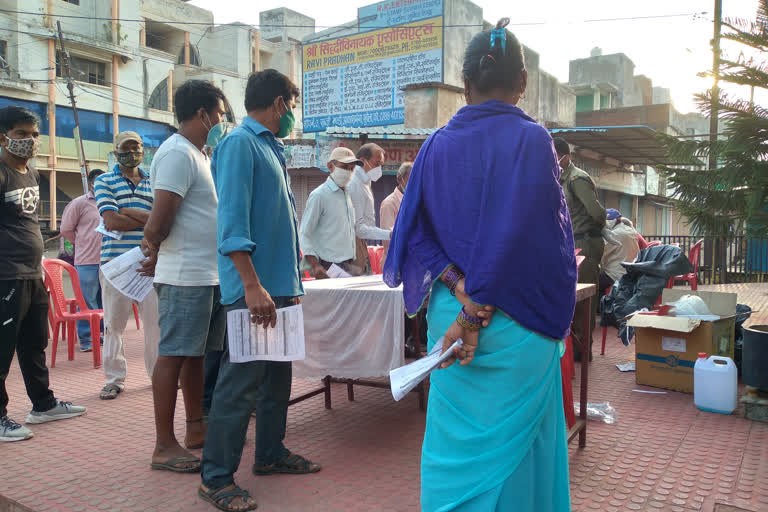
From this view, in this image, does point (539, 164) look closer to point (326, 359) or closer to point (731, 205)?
point (326, 359)

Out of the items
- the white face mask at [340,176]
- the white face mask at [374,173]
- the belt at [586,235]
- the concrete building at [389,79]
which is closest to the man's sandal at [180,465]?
the white face mask at [340,176]

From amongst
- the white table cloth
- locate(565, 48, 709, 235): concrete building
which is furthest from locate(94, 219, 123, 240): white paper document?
locate(565, 48, 709, 235): concrete building

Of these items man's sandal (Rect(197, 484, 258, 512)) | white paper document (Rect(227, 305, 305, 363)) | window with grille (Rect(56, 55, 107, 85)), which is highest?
window with grille (Rect(56, 55, 107, 85))

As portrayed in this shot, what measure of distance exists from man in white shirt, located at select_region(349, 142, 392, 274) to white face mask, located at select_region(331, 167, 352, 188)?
402 millimetres

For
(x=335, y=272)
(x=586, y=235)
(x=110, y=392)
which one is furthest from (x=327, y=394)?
(x=586, y=235)

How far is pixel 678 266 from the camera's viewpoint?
584 centimetres

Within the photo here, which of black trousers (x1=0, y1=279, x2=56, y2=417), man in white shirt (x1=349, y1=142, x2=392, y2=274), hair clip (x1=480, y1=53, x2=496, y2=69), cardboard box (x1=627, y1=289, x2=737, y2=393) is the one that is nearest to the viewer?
hair clip (x1=480, y1=53, x2=496, y2=69)

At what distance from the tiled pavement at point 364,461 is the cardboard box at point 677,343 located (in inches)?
8.2

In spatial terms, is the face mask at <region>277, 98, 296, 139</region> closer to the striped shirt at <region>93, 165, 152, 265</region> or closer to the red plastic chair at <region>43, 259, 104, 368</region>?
the striped shirt at <region>93, 165, 152, 265</region>

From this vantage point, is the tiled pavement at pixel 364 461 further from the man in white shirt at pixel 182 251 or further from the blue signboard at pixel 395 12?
the blue signboard at pixel 395 12

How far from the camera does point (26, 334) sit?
3.60m

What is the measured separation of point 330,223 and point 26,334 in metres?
2.25

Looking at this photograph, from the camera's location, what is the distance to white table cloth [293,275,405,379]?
10.8 feet

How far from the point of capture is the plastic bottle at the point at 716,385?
3.89 m
